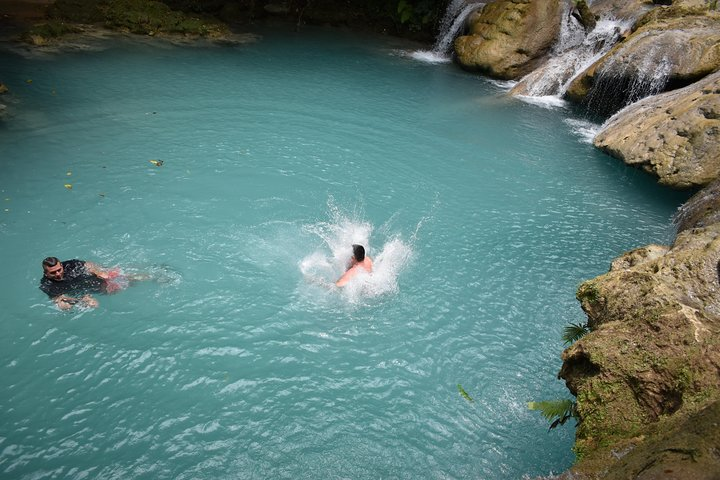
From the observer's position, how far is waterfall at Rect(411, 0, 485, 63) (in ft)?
64.7

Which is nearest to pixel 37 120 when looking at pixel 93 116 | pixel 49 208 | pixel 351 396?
pixel 93 116

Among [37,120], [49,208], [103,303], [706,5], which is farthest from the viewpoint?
[706,5]

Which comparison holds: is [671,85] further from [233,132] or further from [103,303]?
[103,303]

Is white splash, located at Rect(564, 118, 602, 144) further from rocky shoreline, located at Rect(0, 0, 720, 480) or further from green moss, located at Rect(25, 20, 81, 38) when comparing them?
green moss, located at Rect(25, 20, 81, 38)

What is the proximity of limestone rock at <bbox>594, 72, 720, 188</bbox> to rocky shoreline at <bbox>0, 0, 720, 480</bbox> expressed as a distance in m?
0.03

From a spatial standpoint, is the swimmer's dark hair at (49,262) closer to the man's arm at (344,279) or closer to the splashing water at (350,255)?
the splashing water at (350,255)

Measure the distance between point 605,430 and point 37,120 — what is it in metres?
12.6

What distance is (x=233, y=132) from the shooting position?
38.9ft

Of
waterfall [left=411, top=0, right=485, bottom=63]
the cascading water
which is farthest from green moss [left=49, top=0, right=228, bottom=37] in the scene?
the cascading water

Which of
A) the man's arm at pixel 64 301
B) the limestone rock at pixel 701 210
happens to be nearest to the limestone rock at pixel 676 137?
the limestone rock at pixel 701 210

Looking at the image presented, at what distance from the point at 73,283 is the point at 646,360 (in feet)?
22.5

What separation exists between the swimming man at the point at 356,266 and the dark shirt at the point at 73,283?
11.3 feet

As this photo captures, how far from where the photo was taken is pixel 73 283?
22.0 feet

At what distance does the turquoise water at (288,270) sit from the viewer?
546 centimetres
